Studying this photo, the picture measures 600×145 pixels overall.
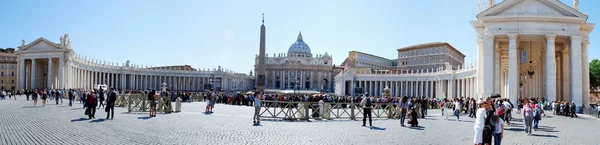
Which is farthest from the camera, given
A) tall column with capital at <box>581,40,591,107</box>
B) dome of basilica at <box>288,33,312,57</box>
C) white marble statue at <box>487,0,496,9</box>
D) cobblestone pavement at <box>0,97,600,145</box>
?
dome of basilica at <box>288,33,312,57</box>

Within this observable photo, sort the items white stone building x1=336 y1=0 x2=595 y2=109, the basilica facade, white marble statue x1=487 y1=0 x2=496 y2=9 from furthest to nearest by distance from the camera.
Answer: the basilica facade, white marble statue x1=487 y1=0 x2=496 y2=9, white stone building x1=336 y1=0 x2=595 y2=109

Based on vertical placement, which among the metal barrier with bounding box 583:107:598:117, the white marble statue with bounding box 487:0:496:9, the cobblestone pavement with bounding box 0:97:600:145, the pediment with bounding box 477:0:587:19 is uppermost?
the white marble statue with bounding box 487:0:496:9

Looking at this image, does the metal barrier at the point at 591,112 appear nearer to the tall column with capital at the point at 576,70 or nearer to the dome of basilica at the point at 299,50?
the tall column with capital at the point at 576,70

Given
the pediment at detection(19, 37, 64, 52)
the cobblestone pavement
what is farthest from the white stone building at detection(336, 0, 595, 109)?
the pediment at detection(19, 37, 64, 52)

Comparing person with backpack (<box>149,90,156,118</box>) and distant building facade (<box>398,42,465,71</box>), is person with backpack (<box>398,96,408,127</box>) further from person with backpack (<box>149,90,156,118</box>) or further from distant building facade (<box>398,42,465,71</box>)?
distant building facade (<box>398,42,465,71</box>)

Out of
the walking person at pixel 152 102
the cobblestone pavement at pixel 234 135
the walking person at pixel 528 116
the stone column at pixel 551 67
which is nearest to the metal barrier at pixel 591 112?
the stone column at pixel 551 67

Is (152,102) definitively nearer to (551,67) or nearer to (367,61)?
(551,67)

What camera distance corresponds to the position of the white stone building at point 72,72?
6275cm

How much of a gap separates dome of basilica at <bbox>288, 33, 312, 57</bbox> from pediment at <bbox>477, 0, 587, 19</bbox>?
409ft

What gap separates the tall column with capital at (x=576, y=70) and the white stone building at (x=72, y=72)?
42250 millimetres

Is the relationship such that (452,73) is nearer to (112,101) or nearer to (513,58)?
(513,58)

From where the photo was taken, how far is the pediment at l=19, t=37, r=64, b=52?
62875 millimetres

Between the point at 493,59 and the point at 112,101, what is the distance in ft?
82.9

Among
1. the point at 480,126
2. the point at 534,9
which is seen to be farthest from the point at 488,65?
the point at 480,126
